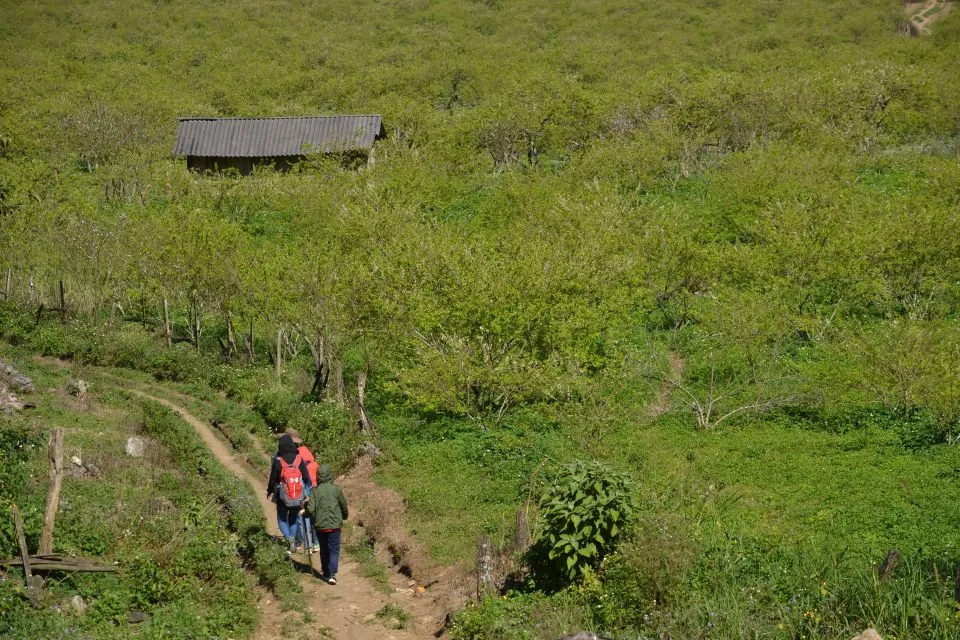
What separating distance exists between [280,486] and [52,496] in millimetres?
3459

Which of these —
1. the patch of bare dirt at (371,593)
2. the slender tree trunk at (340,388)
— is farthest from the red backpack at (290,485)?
the slender tree trunk at (340,388)

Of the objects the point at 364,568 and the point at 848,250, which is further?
the point at 848,250

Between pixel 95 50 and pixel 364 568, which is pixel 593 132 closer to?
pixel 364 568

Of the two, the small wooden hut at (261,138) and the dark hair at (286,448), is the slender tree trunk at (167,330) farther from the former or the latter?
the small wooden hut at (261,138)

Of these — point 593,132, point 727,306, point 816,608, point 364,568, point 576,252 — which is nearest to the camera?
point 816,608

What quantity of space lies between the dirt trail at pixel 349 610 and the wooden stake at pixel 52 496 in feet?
10.1

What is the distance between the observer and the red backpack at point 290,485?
46.7ft

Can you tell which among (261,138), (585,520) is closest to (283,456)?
(585,520)

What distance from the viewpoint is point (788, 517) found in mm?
15211

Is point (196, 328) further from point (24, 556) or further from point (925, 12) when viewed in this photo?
point (925, 12)

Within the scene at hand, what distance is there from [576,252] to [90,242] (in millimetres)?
16235

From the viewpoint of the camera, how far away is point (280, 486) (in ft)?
46.9

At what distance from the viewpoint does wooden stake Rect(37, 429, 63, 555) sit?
39.1 feet

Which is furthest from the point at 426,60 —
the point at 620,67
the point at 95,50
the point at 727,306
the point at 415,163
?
the point at 727,306
